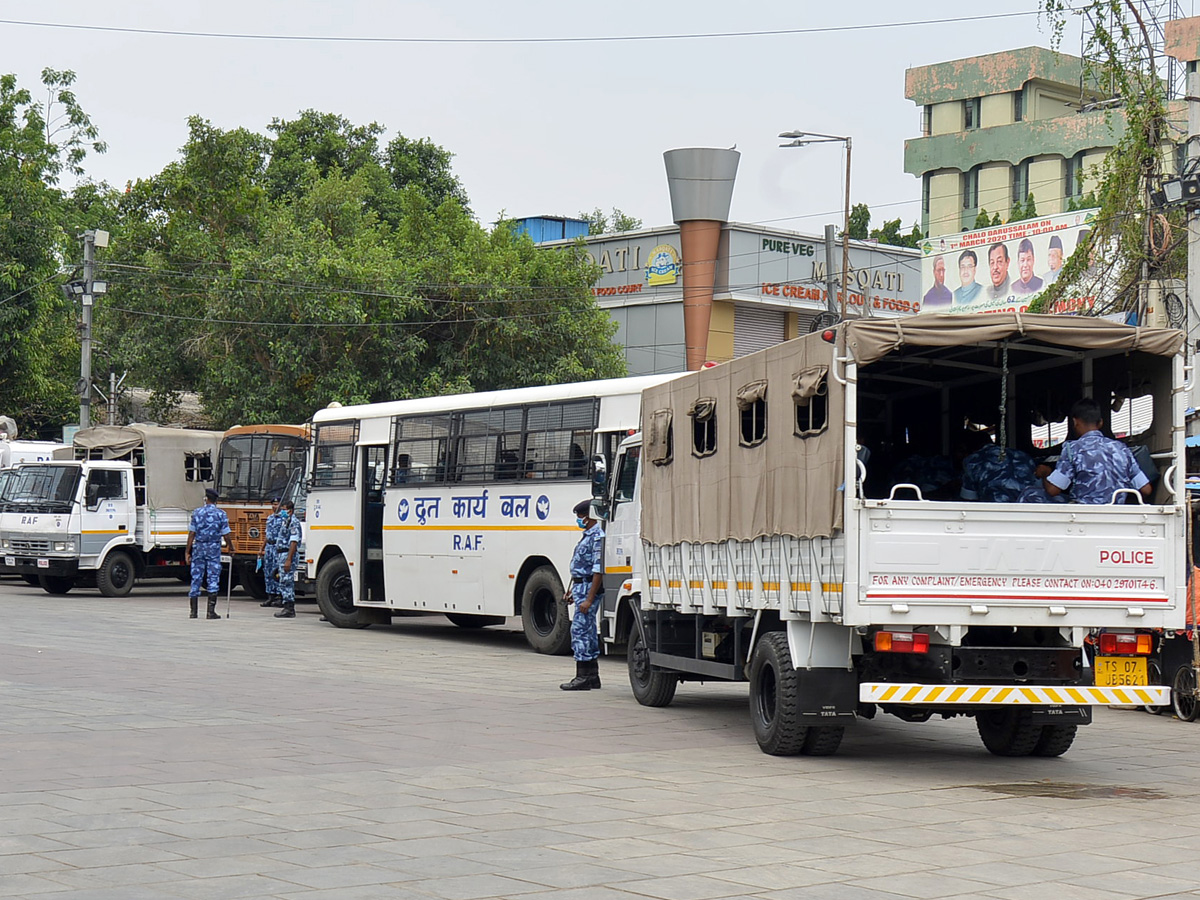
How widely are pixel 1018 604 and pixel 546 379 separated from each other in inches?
1013

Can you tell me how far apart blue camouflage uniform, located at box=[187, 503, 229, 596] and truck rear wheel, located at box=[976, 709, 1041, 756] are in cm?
1513

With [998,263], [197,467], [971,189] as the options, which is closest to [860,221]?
[971,189]

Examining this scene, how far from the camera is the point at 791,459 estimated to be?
35.4 feet

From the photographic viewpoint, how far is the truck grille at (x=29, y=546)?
29609mm

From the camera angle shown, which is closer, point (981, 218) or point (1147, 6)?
point (1147, 6)

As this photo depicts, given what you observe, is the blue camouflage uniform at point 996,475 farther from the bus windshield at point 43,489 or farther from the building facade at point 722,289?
the building facade at point 722,289

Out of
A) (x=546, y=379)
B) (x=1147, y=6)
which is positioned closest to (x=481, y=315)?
(x=546, y=379)

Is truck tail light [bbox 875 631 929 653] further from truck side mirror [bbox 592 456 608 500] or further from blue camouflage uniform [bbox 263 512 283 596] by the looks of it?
blue camouflage uniform [bbox 263 512 283 596]

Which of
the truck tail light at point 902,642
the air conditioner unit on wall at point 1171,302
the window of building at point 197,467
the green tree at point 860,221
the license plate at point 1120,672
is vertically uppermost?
the green tree at point 860,221

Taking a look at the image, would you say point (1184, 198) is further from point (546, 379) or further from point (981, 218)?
point (981, 218)

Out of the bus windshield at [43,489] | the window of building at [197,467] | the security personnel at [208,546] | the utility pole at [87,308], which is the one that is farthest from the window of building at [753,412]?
the utility pole at [87,308]

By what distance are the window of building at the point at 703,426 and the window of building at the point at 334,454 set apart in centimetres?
1082

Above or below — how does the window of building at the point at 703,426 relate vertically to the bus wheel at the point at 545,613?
above

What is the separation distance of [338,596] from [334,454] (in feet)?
6.92
